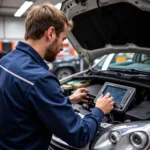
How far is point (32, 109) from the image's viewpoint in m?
1.34

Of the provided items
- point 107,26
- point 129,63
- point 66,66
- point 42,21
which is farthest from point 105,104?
point 66,66

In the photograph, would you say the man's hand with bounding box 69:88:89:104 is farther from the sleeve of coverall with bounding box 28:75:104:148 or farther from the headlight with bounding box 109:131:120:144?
the sleeve of coverall with bounding box 28:75:104:148

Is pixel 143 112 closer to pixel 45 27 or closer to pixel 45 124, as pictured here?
pixel 45 124

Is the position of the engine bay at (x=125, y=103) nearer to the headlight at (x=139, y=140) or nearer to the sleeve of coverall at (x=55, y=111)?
the headlight at (x=139, y=140)

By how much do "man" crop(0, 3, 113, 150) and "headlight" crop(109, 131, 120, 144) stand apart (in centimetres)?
28

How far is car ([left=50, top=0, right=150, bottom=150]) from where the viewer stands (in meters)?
1.75

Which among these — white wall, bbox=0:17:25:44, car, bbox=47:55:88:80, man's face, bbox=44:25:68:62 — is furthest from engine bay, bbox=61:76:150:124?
white wall, bbox=0:17:25:44

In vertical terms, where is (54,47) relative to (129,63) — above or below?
above

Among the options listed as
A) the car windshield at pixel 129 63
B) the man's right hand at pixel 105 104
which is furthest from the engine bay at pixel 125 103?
the car windshield at pixel 129 63

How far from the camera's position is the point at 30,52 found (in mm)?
1418

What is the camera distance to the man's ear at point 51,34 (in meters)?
1.41

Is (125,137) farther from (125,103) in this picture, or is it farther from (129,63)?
(129,63)

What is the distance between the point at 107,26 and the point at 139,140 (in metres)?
1.59

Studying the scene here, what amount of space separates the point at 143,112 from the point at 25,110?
3.39 ft
